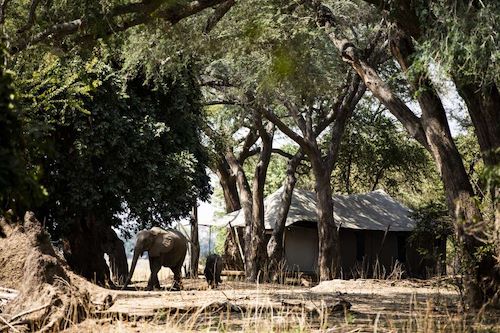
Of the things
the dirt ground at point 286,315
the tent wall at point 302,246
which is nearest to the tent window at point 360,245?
the tent wall at point 302,246

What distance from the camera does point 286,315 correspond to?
25.2 ft

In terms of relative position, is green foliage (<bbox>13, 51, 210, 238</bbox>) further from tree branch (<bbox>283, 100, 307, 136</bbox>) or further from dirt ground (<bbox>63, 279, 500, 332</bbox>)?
dirt ground (<bbox>63, 279, 500, 332</bbox>)

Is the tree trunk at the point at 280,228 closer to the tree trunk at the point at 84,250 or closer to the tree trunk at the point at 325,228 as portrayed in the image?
the tree trunk at the point at 325,228

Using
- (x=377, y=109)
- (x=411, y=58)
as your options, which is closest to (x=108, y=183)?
(x=411, y=58)

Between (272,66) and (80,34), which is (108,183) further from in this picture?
(80,34)

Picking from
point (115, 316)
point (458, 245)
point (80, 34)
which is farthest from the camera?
point (80, 34)

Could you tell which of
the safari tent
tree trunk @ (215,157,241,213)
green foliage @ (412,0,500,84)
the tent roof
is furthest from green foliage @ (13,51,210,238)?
tree trunk @ (215,157,241,213)

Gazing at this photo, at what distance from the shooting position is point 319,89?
20016 millimetres

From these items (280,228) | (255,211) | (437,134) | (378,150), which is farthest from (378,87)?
(378,150)

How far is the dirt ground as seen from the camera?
7.82 metres

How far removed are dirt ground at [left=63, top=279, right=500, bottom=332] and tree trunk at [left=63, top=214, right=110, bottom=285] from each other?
19.9ft

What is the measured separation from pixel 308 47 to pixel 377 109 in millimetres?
16069

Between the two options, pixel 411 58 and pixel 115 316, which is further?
pixel 411 58

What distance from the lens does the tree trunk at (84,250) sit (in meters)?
19.7
